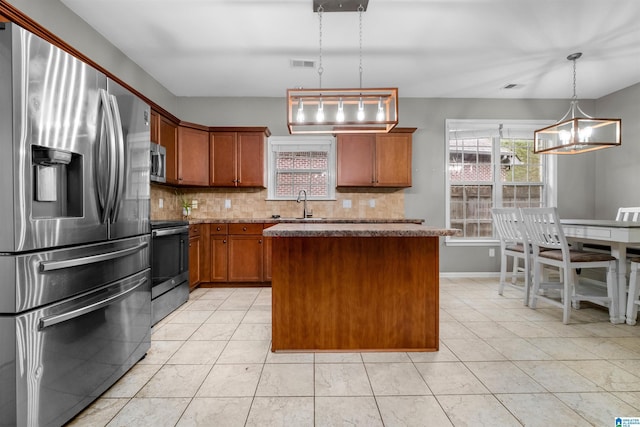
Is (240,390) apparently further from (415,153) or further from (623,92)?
(623,92)

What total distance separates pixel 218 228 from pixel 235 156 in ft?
3.53

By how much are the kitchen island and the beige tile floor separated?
5.8 inches

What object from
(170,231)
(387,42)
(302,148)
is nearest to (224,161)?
(302,148)

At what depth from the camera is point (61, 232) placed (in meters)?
1.46

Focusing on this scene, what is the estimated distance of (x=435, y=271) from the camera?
7.30ft

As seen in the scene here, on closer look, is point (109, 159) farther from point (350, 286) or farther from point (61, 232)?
point (350, 286)

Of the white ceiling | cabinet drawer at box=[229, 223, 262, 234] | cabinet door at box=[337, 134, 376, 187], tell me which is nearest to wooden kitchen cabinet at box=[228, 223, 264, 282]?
cabinet drawer at box=[229, 223, 262, 234]

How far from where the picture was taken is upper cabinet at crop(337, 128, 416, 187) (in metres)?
4.47

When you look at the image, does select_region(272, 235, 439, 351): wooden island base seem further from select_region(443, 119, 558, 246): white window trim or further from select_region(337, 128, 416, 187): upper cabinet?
select_region(443, 119, 558, 246): white window trim

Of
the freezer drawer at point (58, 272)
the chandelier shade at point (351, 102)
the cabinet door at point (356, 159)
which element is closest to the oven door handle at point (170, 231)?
the freezer drawer at point (58, 272)

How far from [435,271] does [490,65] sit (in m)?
3.00

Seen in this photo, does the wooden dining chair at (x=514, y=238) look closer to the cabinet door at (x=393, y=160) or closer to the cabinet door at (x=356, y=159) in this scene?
the cabinet door at (x=393, y=160)

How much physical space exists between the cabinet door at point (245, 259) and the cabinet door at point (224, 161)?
0.88 meters

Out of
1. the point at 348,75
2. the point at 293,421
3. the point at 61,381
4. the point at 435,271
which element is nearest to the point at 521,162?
the point at 348,75
